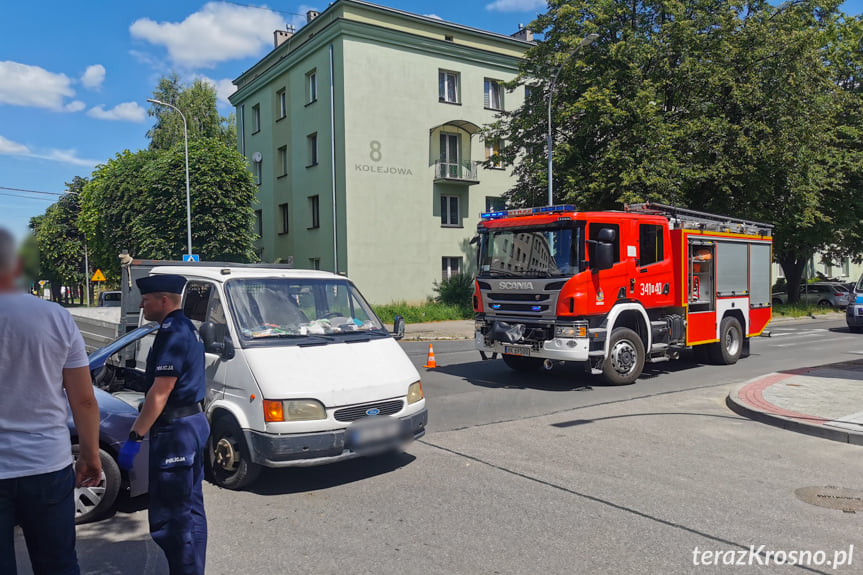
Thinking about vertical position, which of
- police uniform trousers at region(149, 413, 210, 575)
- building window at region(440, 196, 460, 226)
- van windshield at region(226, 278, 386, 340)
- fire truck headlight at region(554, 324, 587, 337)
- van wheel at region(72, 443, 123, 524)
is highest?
building window at region(440, 196, 460, 226)

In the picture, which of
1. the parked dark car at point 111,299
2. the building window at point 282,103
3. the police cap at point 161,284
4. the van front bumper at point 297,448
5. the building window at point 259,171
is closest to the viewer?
the police cap at point 161,284

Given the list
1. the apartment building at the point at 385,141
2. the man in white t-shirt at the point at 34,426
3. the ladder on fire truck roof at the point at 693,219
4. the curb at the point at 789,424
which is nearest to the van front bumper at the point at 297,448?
the man in white t-shirt at the point at 34,426

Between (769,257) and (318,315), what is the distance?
476 inches

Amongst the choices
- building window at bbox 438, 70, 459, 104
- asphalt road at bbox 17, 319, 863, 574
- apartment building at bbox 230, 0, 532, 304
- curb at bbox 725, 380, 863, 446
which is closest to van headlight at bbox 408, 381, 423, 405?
asphalt road at bbox 17, 319, 863, 574

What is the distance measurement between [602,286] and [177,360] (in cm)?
799

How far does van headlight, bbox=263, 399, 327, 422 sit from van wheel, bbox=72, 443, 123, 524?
114 centimetres

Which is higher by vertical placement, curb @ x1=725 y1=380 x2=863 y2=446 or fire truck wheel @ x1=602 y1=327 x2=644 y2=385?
fire truck wheel @ x1=602 y1=327 x2=644 y2=385

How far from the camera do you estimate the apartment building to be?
29.3 meters

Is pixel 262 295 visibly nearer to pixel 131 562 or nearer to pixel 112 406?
pixel 112 406

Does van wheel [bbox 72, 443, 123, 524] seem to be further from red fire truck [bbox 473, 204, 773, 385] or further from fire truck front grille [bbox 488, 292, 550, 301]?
fire truck front grille [bbox 488, 292, 550, 301]

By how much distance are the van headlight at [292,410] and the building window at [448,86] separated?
93.5 ft

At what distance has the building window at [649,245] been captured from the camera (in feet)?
36.5

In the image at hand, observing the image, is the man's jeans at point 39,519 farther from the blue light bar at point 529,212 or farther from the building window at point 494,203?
the building window at point 494,203

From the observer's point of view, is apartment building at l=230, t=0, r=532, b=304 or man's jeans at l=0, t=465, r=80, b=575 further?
apartment building at l=230, t=0, r=532, b=304
